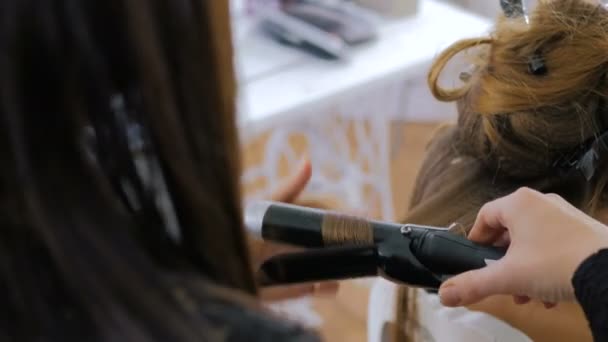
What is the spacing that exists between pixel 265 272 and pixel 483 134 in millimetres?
235

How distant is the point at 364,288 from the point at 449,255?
965 millimetres

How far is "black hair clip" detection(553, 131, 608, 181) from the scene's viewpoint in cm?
67

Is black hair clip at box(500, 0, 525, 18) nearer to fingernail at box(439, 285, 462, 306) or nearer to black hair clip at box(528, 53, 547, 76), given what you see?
black hair clip at box(528, 53, 547, 76)

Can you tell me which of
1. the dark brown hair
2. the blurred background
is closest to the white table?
the blurred background

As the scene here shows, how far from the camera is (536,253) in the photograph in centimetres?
56

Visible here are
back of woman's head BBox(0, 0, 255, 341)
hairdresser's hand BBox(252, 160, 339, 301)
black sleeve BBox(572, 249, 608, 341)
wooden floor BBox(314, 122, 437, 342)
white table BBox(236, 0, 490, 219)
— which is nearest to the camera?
back of woman's head BBox(0, 0, 255, 341)

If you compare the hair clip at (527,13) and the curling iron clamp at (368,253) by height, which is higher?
the hair clip at (527,13)

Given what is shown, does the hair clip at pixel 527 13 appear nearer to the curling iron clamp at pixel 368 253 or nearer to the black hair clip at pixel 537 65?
the black hair clip at pixel 537 65

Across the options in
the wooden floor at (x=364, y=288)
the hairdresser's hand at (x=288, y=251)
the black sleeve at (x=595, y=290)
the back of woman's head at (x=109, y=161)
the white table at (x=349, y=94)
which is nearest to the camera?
the back of woman's head at (x=109, y=161)

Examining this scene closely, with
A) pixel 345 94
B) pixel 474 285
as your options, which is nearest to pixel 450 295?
pixel 474 285

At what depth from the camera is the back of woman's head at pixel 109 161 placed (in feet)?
1.21

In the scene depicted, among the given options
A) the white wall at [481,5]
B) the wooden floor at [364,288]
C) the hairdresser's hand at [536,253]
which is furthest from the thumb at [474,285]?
the white wall at [481,5]

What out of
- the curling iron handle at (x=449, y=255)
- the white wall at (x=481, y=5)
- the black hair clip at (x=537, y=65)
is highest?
the black hair clip at (x=537, y=65)

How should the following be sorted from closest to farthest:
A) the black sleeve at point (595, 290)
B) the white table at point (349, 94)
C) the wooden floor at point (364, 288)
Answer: the black sleeve at point (595, 290)
the white table at point (349, 94)
the wooden floor at point (364, 288)
